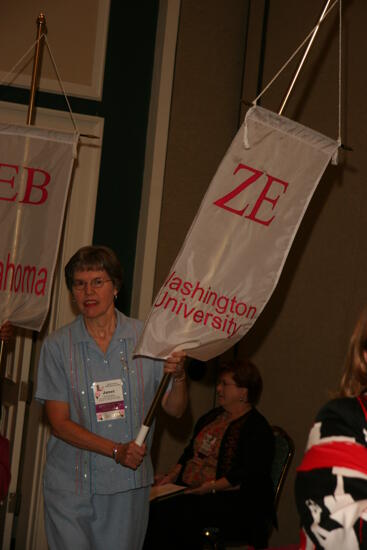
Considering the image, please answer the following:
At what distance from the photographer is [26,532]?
495cm

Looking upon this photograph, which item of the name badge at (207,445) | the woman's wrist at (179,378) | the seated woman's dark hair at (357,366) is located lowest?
the name badge at (207,445)

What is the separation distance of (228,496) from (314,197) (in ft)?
5.72

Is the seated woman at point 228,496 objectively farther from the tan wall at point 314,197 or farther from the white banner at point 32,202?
the white banner at point 32,202

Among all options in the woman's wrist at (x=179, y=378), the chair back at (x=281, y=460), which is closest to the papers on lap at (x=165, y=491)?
the chair back at (x=281, y=460)

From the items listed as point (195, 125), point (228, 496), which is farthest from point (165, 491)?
point (195, 125)

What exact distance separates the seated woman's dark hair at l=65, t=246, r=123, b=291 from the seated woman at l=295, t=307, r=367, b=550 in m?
1.49

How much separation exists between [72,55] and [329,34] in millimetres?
1530

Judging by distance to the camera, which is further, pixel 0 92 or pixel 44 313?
pixel 0 92

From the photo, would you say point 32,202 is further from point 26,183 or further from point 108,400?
point 108,400

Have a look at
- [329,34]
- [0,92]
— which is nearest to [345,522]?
[329,34]

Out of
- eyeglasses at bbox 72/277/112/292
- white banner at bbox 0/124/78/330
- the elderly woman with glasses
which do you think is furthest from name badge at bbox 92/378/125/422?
white banner at bbox 0/124/78/330

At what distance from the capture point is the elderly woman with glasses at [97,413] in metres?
2.91

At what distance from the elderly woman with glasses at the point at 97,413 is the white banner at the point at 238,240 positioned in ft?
0.45

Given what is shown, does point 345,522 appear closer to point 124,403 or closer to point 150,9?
point 124,403
